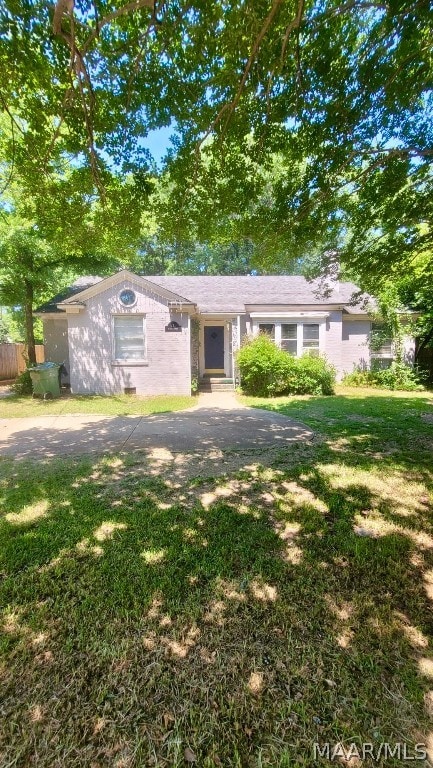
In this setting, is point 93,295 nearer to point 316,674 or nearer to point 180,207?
point 180,207

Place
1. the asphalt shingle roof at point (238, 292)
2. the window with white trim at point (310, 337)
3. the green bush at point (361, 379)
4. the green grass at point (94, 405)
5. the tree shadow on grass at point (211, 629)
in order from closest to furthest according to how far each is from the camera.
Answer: the tree shadow on grass at point (211, 629) < the green grass at point (94, 405) < the asphalt shingle roof at point (238, 292) < the window with white trim at point (310, 337) < the green bush at point (361, 379)

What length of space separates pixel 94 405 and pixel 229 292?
902 centimetres

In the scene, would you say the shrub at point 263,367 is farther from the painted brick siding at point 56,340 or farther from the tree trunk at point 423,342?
the painted brick siding at point 56,340

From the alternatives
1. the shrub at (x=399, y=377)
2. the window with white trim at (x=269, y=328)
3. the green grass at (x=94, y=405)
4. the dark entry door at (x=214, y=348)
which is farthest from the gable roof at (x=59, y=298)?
the shrub at (x=399, y=377)

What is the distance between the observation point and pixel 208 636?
2137mm

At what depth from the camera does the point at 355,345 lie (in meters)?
15.2

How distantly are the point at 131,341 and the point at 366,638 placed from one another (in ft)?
38.2

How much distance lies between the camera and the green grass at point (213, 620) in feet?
5.29

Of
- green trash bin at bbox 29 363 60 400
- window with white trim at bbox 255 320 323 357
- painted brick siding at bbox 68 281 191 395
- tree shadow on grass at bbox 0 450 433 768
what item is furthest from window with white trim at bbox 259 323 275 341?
tree shadow on grass at bbox 0 450 433 768

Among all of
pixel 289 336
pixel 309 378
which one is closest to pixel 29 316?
pixel 289 336

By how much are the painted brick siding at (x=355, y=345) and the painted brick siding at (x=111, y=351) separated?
301 inches

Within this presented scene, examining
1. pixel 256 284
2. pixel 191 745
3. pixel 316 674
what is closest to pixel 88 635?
pixel 191 745

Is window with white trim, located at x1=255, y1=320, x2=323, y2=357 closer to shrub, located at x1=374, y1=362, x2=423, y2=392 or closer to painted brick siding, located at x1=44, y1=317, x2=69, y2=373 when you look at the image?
shrub, located at x1=374, y1=362, x2=423, y2=392

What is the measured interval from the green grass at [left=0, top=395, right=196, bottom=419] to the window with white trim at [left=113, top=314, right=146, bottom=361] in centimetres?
162
